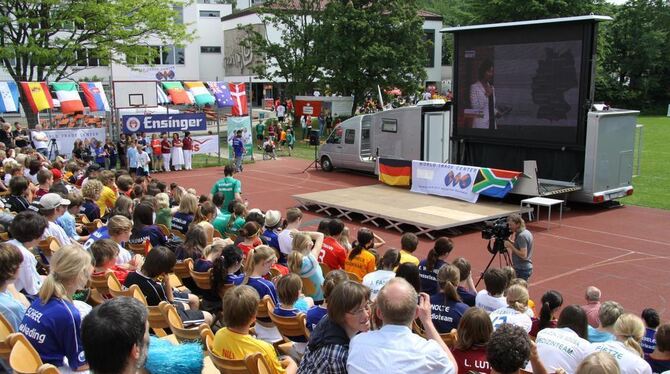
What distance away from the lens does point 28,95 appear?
24750 mm

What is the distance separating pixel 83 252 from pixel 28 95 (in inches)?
904

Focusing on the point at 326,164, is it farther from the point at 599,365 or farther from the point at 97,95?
the point at 599,365

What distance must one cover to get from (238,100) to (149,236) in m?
19.7

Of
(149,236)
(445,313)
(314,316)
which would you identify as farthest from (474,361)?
(149,236)

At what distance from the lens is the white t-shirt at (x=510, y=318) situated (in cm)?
571

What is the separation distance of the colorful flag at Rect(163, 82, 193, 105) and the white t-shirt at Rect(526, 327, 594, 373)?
2423 cm

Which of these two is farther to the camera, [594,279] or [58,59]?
[58,59]

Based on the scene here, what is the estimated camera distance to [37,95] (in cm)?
2495

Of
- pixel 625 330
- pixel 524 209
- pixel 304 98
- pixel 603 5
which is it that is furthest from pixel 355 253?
pixel 603 5

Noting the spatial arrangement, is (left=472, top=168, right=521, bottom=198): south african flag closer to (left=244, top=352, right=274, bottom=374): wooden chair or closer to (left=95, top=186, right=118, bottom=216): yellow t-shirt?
(left=95, top=186, right=118, bottom=216): yellow t-shirt

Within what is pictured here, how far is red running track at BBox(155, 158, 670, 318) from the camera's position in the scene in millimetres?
10586

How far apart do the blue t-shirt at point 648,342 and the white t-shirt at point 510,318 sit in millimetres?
1157

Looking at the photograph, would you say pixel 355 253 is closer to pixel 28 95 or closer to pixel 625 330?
pixel 625 330

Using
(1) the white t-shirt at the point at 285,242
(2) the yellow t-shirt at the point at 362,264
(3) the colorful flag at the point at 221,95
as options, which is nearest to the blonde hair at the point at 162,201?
(1) the white t-shirt at the point at 285,242
